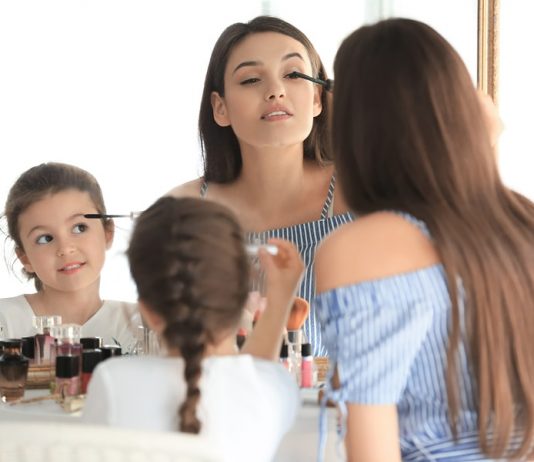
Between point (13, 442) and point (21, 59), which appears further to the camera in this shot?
point (21, 59)

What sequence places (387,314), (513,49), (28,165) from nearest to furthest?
(387,314) → (28,165) → (513,49)

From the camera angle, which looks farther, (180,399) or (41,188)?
(41,188)

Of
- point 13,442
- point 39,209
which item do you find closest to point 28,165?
point 39,209

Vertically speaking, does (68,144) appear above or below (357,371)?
above

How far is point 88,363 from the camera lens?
1321mm

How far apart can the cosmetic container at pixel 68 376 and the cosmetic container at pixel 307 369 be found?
326mm

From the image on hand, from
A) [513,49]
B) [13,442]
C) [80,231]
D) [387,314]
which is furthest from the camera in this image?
[513,49]

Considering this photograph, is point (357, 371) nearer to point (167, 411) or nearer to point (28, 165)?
point (167, 411)

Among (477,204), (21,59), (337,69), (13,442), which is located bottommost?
(13,442)

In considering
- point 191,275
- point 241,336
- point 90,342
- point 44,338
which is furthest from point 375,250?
point 44,338

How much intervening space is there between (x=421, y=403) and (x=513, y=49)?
6.90 feet

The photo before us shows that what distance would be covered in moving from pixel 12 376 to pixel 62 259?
282mm

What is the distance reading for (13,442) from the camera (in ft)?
2.69

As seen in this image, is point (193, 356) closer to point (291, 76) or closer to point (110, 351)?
point (110, 351)
